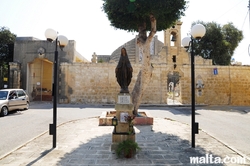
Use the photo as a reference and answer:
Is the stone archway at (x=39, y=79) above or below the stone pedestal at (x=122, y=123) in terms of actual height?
above

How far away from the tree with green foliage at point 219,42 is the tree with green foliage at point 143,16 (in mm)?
17766

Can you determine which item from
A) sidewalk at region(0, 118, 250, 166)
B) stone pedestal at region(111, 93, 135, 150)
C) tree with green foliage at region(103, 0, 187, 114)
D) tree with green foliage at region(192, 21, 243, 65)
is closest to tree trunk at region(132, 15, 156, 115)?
tree with green foliage at region(103, 0, 187, 114)

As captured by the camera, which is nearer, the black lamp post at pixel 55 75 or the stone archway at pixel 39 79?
the black lamp post at pixel 55 75

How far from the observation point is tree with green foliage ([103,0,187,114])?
7.23 m

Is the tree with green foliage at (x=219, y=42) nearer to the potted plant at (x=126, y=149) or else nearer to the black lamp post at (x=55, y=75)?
the black lamp post at (x=55, y=75)

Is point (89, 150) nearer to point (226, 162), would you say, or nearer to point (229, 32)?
point (226, 162)

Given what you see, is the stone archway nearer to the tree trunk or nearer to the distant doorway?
the distant doorway

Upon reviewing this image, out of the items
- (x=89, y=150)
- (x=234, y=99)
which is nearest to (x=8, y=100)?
(x=89, y=150)

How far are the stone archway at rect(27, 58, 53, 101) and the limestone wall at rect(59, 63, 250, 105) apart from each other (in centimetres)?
421

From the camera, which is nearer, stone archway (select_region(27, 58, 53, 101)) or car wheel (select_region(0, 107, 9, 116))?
car wheel (select_region(0, 107, 9, 116))

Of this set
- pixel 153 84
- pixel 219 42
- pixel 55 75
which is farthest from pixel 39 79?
pixel 219 42

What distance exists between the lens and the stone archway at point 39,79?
64.7 ft

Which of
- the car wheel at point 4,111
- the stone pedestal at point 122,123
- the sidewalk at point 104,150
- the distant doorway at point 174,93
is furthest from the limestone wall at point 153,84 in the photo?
the stone pedestal at point 122,123

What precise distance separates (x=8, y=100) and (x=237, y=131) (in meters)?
12.0
